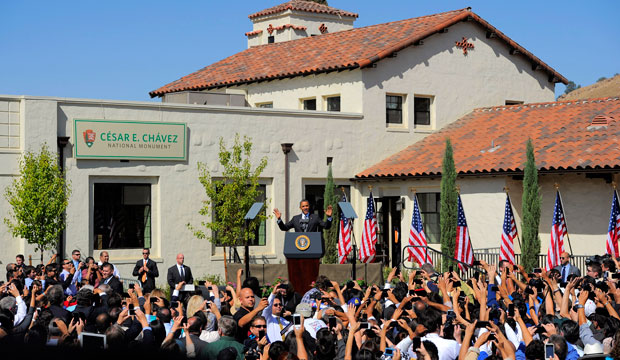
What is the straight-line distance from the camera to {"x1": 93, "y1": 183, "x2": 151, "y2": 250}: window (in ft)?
78.9

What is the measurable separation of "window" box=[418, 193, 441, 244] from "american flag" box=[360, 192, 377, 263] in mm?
1679

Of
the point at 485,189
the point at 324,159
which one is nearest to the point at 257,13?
the point at 324,159

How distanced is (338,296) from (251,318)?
248cm

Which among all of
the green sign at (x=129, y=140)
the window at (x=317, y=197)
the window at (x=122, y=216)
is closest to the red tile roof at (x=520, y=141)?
the window at (x=317, y=197)

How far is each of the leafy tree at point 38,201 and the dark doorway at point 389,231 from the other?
410 inches

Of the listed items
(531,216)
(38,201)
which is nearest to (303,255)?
(38,201)

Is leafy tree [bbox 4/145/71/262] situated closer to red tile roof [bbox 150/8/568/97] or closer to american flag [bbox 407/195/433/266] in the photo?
american flag [bbox 407/195/433/266]

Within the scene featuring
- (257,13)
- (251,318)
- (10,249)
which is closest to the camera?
(251,318)

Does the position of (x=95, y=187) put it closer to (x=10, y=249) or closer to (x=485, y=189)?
(x=10, y=249)

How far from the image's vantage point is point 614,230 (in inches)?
839

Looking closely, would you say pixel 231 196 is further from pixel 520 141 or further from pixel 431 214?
pixel 520 141

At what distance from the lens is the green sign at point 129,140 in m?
23.5

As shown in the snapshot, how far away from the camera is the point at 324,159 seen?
27.6 m

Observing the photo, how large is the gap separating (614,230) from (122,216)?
12987 mm
